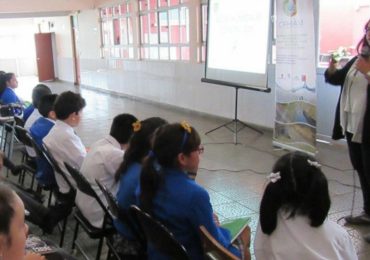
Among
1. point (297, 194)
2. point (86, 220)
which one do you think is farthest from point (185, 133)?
point (86, 220)

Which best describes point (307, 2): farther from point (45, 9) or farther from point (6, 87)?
point (45, 9)

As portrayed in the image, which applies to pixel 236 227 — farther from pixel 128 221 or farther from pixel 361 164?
pixel 361 164

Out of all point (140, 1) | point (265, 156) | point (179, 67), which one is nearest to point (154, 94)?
point (179, 67)

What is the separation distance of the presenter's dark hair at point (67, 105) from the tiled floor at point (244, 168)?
895mm

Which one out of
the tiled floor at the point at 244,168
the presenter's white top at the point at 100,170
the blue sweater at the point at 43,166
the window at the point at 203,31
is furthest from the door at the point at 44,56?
the presenter's white top at the point at 100,170

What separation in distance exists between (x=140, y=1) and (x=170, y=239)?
8.68m

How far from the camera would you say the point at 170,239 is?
1565 millimetres

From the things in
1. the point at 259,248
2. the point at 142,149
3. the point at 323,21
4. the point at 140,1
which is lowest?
the point at 259,248

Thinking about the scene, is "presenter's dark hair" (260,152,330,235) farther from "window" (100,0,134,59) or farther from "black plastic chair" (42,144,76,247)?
"window" (100,0,134,59)

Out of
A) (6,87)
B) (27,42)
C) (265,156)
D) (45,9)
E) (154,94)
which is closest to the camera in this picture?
(265,156)

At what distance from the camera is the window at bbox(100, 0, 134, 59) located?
1022cm

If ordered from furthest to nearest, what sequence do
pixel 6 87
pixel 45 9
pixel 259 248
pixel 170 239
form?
pixel 45 9
pixel 6 87
pixel 259 248
pixel 170 239

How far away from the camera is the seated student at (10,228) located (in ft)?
3.76

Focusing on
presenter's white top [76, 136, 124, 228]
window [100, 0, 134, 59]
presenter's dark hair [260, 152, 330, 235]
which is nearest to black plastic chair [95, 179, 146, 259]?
presenter's white top [76, 136, 124, 228]
